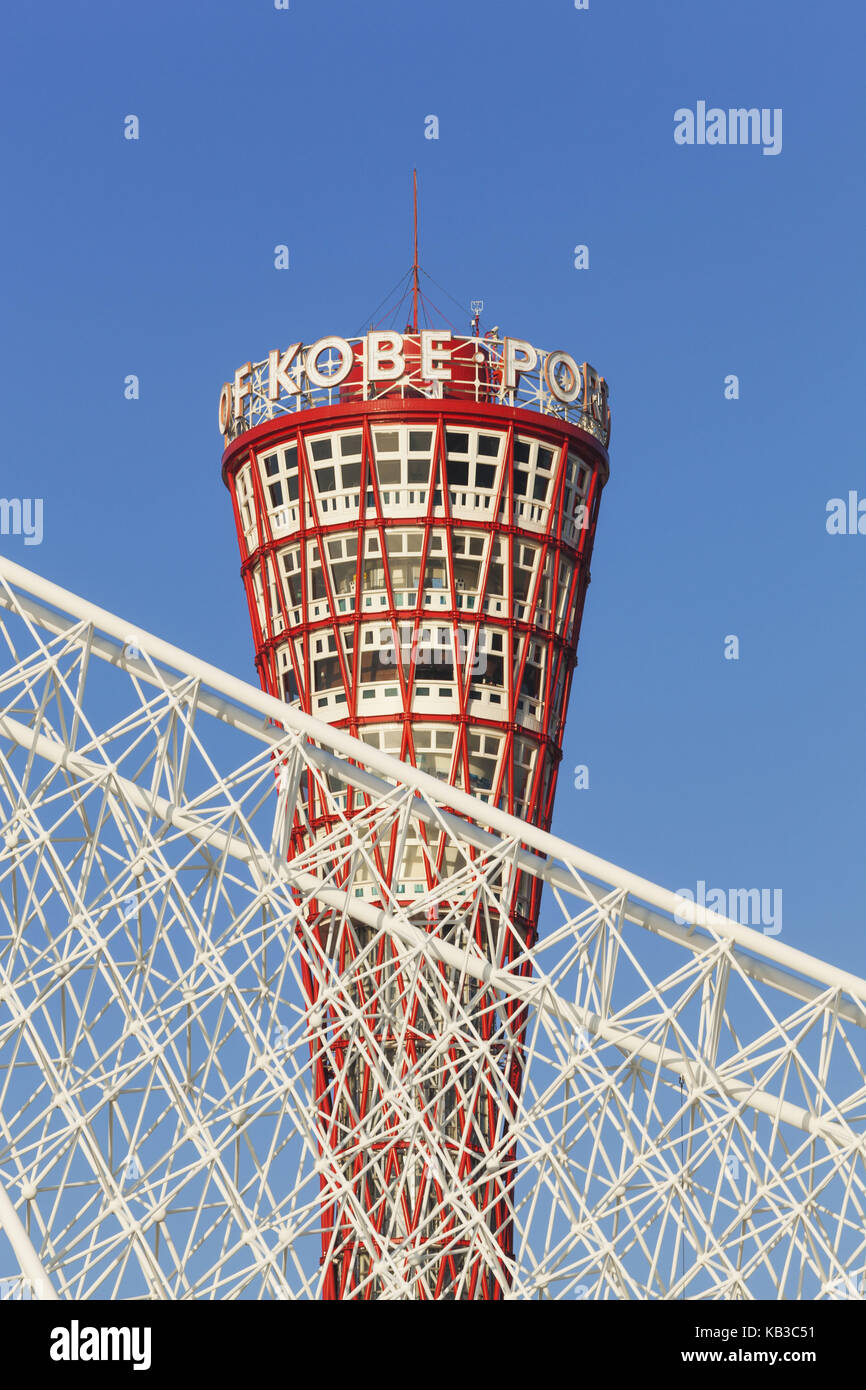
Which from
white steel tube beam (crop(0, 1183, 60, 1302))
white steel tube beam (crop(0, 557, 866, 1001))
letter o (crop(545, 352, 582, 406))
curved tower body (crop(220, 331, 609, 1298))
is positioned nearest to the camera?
white steel tube beam (crop(0, 1183, 60, 1302))

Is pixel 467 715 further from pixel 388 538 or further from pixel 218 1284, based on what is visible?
pixel 218 1284

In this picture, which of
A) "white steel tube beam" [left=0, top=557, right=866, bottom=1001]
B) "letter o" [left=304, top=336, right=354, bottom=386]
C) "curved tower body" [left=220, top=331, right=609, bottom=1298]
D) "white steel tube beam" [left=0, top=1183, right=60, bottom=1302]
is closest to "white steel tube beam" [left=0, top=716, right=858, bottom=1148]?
"white steel tube beam" [left=0, top=557, right=866, bottom=1001]

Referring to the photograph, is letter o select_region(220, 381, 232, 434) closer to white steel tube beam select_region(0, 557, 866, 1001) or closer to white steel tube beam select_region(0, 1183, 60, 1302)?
white steel tube beam select_region(0, 557, 866, 1001)

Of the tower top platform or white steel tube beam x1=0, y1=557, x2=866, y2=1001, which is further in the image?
the tower top platform

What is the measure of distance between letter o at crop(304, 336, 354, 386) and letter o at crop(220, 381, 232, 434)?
212 inches

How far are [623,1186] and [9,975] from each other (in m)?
17.5

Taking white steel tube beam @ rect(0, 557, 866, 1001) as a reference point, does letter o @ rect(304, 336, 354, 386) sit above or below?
above

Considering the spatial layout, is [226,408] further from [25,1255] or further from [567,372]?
[25,1255]

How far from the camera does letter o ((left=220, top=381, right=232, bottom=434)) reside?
12750 centimetres

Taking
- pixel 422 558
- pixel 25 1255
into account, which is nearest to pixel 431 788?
pixel 25 1255

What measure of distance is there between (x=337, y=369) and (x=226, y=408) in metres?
7.46

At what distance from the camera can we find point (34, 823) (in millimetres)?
70688
